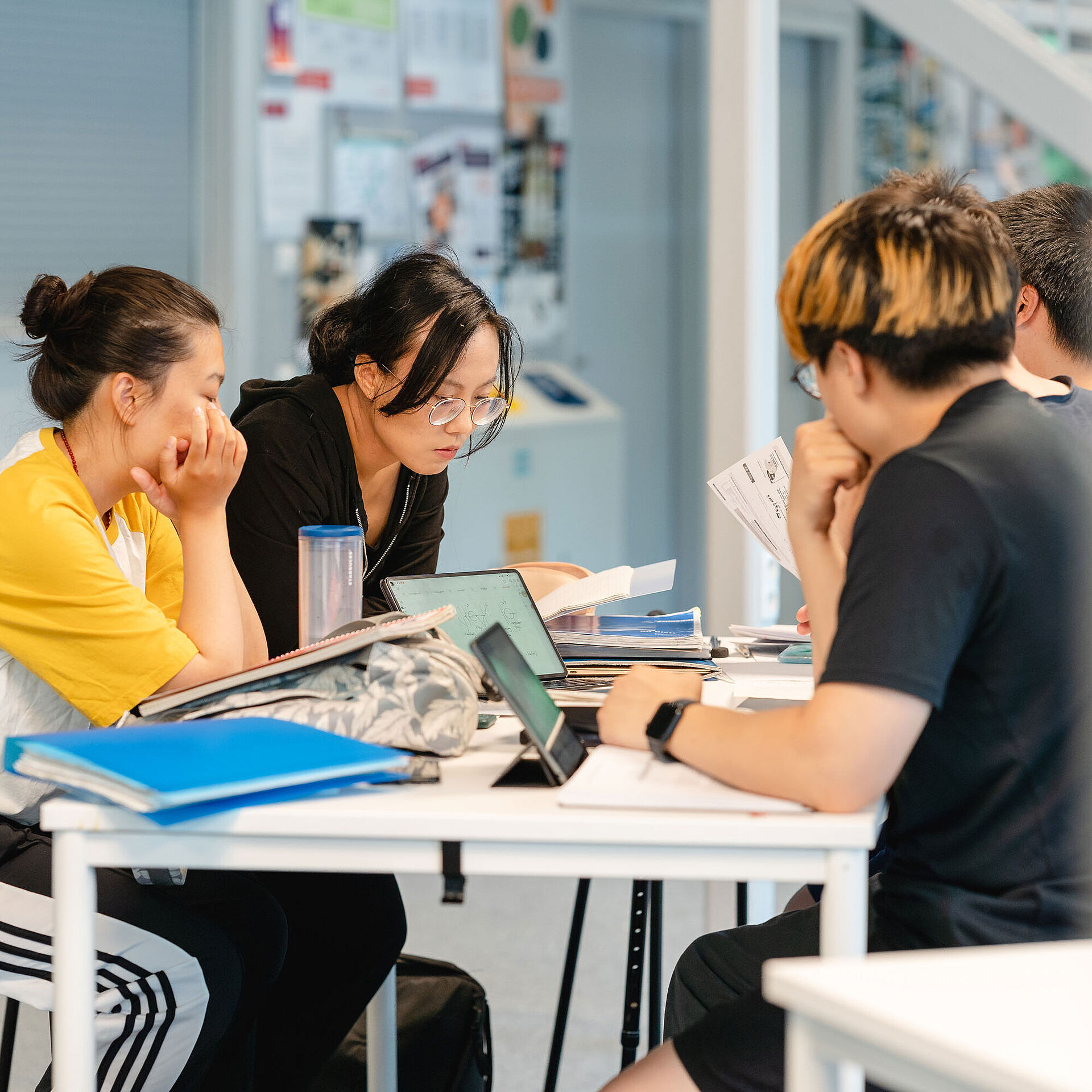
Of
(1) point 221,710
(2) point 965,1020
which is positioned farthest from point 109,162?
(2) point 965,1020

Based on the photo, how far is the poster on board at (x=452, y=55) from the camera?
365cm

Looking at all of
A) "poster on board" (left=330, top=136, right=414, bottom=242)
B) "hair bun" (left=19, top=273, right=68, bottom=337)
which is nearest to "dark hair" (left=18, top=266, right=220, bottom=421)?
"hair bun" (left=19, top=273, right=68, bottom=337)

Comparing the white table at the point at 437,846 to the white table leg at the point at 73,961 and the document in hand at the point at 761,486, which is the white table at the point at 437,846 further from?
the document in hand at the point at 761,486

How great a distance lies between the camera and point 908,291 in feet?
3.13

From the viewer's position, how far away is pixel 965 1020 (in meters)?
0.61

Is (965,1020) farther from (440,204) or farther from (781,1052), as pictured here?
(440,204)

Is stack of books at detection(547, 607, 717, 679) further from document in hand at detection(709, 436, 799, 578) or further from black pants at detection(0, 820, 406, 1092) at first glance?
black pants at detection(0, 820, 406, 1092)

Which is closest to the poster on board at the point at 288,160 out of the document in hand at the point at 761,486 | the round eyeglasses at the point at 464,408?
the round eyeglasses at the point at 464,408

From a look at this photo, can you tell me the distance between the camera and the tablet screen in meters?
1.36

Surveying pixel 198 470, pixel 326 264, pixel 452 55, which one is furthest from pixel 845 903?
pixel 452 55

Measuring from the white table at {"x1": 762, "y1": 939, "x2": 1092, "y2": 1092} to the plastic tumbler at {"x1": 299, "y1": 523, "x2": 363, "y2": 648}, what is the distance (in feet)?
2.29

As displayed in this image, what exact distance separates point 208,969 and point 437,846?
0.39 metres

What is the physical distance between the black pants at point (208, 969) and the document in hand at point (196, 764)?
0.80 feet

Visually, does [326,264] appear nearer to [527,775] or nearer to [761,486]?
[761,486]
